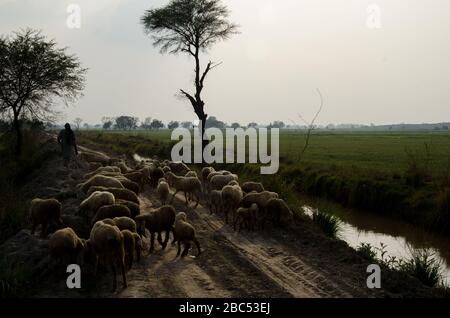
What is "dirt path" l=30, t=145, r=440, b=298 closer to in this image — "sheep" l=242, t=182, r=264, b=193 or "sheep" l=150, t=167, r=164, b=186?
"sheep" l=242, t=182, r=264, b=193

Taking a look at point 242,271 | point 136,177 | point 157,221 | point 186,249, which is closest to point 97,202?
point 157,221

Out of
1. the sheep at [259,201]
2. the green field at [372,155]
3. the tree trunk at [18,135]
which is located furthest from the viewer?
the tree trunk at [18,135]

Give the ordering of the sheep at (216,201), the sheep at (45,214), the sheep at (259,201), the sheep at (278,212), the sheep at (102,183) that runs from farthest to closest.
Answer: the sheep at (216,201) < the sheep at (102,183) < the sheep at (259,201) < the sheep at (278,212) < the sheep at (45,214)

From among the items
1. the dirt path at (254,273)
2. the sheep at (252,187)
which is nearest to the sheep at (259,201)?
the dirt path at (254,273)

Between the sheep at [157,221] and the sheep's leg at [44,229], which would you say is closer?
the sheep's leg at [44,229]

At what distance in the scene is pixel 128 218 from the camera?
Answer: 8.16 metres

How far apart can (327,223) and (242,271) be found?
13.1 feet

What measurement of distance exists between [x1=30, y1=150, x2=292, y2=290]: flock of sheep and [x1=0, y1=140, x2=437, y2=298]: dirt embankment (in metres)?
0.30

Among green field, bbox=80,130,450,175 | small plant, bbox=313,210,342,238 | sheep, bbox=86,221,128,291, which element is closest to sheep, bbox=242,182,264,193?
small plant, bbox=313,210,342,238

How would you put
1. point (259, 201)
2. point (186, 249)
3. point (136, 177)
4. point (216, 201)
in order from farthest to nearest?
point (136, 177), point (216, 201), point (259, 201), point (186, 249)

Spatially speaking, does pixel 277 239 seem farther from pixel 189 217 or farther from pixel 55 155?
pixel 55 155

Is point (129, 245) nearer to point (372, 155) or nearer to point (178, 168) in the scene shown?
point (178, 168)

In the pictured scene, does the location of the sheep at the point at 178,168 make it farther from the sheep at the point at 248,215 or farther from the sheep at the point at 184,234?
the sheep at the point at 184,234

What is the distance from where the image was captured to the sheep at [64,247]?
7105 millimetres
